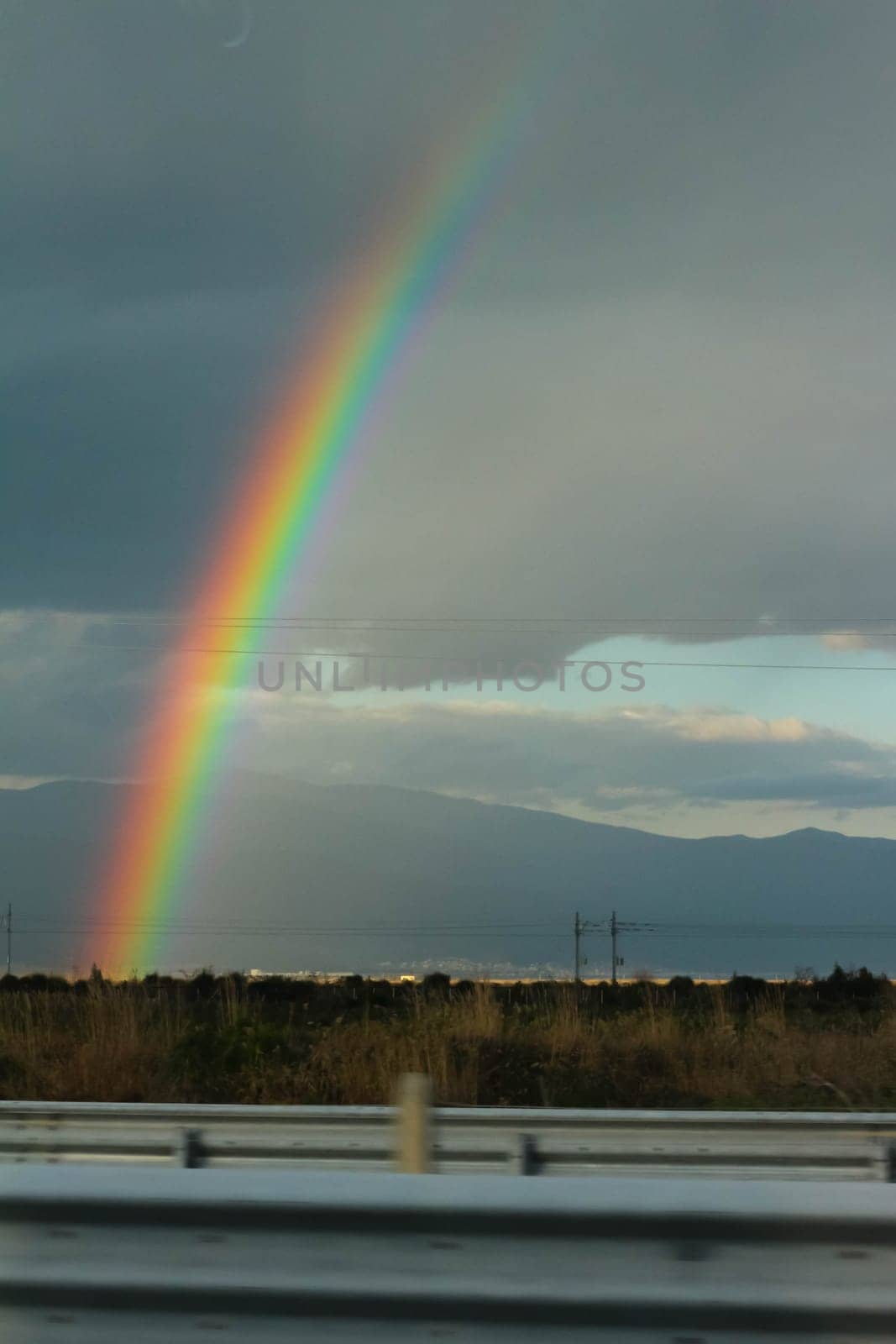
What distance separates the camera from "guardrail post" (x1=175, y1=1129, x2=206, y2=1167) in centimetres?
914

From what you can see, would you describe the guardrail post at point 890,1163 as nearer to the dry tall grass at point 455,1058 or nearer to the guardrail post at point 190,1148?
the guardrail post at point 190,1148

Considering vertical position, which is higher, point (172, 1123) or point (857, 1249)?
point (857, 1249)

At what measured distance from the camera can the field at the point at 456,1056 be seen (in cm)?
1449

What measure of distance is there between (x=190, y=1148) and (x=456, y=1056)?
6605mm

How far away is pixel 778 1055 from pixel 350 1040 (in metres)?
4.66

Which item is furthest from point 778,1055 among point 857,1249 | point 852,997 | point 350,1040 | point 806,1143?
point 852,997

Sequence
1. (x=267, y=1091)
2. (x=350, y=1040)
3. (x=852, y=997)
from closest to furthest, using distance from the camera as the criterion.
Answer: (x=267, y=1091), (x=350, y=1040), (x=852, y=997)

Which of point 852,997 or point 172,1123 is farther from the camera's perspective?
point 852,997

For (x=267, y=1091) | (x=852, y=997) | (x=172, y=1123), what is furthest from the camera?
(x=852, y=997)

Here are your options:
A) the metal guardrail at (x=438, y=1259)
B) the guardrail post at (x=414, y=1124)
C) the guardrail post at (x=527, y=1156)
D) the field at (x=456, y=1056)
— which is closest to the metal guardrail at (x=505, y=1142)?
the guardrail post at (x=527, y=1156)

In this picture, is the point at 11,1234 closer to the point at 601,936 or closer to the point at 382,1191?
the point at 382,1191

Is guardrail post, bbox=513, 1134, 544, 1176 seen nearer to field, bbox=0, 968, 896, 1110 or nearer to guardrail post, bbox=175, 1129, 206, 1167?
guardrail post, bbox=175, 1129, 206, 1167

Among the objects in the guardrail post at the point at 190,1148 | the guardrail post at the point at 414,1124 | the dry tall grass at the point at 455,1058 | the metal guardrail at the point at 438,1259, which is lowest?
the dry tall grass at the point at 455,1058

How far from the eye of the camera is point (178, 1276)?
323 cm
